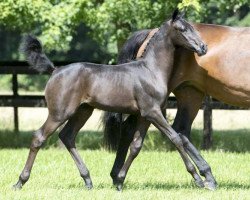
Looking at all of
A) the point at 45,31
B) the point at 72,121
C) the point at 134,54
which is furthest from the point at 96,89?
the point at 45,31

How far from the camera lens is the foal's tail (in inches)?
315

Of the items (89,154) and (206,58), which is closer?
(206,58)

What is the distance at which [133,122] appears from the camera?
8398 millimetres

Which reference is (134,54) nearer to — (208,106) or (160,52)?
(160,52)

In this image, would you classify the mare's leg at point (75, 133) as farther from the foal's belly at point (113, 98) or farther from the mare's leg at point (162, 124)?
the mare's leg at point (162, 124)

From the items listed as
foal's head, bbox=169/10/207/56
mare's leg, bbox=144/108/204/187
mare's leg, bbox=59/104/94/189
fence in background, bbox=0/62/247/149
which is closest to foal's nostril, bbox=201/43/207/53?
foal's head, bbox=169/10/207/56

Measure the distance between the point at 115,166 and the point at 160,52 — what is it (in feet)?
4.50

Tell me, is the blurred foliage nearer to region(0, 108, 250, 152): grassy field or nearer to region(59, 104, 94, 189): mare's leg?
region(0, 108, 250, 152): grassy field

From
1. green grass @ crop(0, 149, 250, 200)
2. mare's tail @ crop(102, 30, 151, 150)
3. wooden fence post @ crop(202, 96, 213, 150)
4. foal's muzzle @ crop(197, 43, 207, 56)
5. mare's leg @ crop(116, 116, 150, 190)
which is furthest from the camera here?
wooden fence post @ crop(202, 96, 213, 150)

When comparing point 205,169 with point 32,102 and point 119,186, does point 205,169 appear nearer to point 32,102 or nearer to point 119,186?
point 119,186

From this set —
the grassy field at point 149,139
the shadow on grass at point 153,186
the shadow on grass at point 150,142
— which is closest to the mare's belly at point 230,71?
the shadow on grass at point 153,186

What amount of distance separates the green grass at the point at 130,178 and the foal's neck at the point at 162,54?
1.30m

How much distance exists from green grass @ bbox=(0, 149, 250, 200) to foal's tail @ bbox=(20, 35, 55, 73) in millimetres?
1295

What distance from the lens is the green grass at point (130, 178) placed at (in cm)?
740
